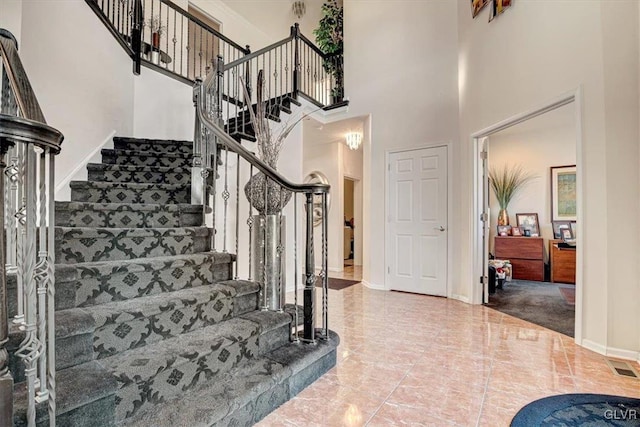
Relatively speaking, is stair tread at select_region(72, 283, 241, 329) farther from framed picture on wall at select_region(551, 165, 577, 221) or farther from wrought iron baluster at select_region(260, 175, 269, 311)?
framed picture on wall at select_region(551, 165, 577, 221)

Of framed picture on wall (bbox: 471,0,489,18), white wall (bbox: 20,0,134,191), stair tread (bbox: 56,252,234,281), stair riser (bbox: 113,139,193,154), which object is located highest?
framed picture on wall (bbox: 471,0,489,18)

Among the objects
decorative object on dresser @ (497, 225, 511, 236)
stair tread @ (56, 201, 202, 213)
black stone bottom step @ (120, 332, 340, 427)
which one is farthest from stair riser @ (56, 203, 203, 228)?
decorative object on dresser @ (497, 225, 511, 236)

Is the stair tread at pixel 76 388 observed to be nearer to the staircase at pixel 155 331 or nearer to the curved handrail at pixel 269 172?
the staircase at pixel 155 331

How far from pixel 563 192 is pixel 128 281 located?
6.70m

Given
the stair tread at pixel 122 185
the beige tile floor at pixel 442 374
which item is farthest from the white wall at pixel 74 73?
the beige tile floor at pixel 442 374

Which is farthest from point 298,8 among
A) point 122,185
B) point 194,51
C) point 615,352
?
point 615,352

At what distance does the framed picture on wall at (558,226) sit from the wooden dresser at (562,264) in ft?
0.98

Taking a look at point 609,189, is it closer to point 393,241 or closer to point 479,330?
point 479,330

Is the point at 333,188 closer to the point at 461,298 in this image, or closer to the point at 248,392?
the point at 461,298

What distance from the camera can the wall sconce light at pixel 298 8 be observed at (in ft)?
20.9

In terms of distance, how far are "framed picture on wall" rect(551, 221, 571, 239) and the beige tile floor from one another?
3262 mm

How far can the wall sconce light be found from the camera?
638 cm

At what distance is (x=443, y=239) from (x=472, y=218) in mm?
506

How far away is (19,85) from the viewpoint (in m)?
1.16
